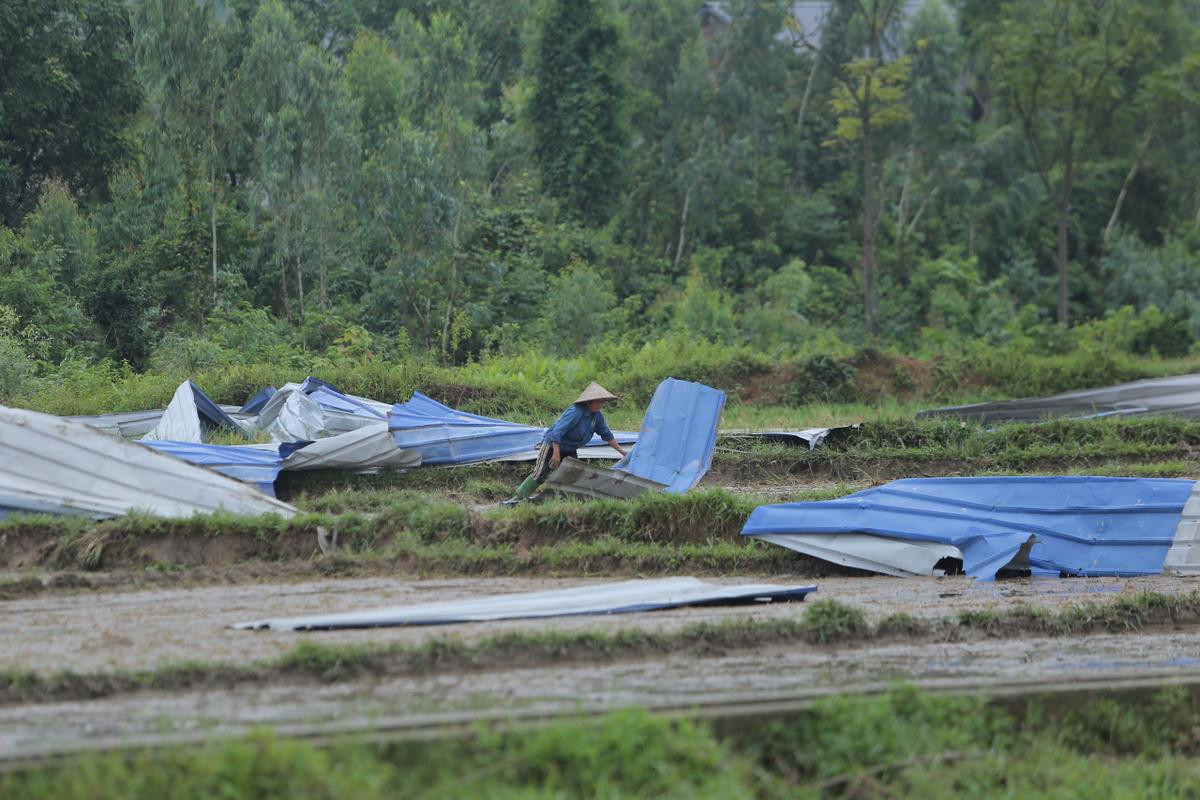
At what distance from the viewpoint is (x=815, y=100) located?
106ft

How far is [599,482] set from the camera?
32.9ft

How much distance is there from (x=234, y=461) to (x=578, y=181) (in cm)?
1829

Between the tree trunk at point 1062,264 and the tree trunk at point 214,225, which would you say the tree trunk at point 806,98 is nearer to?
the tree trunk at point 1062,264

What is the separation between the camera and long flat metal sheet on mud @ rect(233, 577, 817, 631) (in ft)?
21.4

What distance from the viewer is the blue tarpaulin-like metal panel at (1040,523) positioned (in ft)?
28.4

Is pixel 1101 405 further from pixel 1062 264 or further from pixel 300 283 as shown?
pixel 300 283

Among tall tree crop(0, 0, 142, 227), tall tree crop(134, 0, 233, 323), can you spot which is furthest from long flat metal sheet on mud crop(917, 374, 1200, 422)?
tall tree crop(0, 0, 142, 227)

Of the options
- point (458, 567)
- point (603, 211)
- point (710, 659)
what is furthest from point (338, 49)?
point (710, 659)

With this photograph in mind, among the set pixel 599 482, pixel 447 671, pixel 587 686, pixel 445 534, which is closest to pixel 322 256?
pixel 599 482

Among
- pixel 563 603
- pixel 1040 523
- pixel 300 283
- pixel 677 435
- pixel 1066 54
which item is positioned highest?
pixel 1066 54

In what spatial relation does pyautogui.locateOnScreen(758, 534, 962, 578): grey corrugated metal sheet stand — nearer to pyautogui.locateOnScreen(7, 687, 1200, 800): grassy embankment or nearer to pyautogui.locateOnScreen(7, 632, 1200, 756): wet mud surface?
pyautogui.locateOnScreen(7, 632, 1200, 756): wet mud surface

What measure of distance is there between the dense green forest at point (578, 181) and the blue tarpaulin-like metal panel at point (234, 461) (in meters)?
5.61

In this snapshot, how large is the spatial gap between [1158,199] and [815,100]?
9.72 meters

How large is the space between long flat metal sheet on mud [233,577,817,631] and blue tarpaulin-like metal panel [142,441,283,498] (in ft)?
12.3
